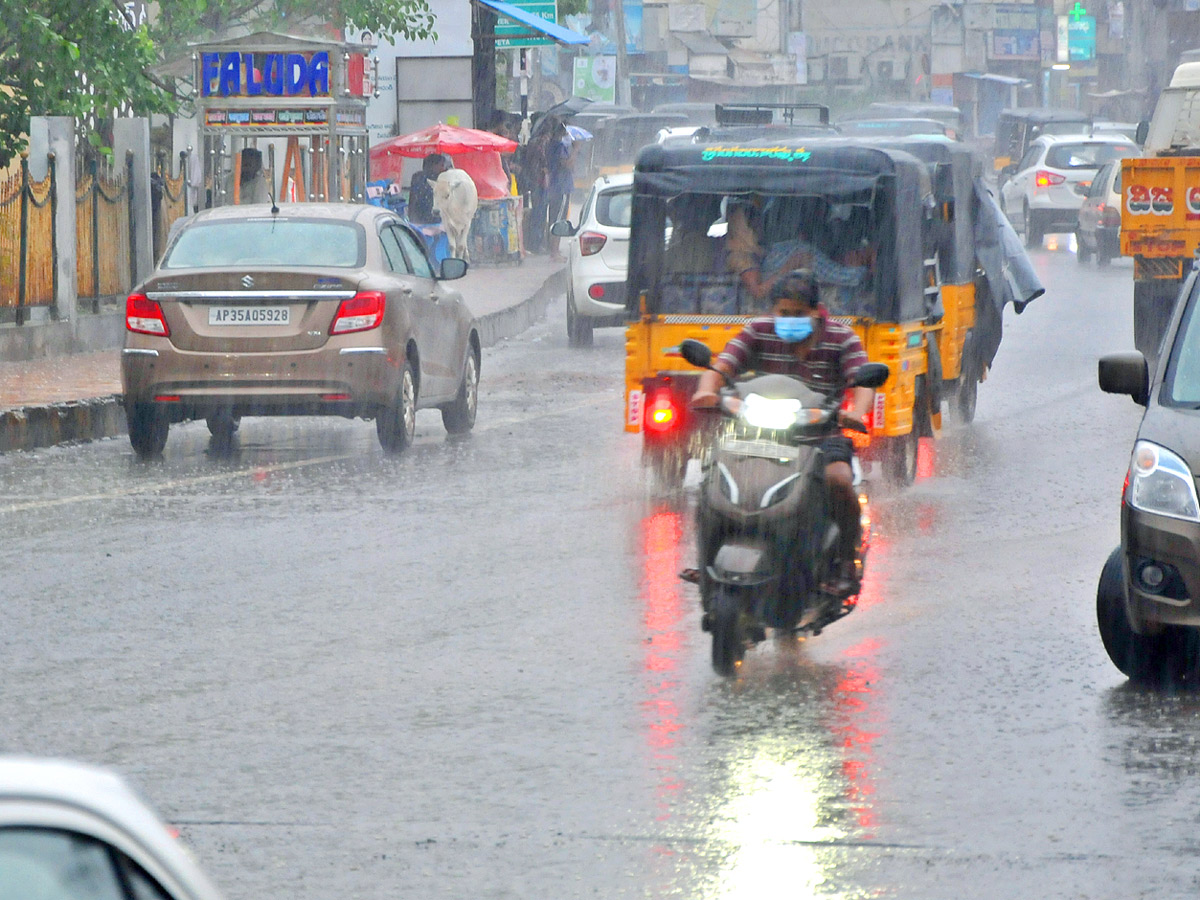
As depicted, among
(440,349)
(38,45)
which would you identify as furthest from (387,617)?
(38,45)

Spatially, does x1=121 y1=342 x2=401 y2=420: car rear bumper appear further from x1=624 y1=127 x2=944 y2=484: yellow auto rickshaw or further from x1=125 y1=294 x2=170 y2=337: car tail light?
x1=624 y1=127 x2=944 y2=484: yellow auto rickshaw

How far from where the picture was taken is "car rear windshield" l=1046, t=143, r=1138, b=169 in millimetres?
37438

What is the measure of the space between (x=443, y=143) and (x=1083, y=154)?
39.9ft

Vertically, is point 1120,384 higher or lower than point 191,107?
lower

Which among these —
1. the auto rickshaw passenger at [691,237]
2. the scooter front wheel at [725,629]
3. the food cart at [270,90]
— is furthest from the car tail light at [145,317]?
the food cart at [270,90]

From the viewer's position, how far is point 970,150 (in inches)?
607

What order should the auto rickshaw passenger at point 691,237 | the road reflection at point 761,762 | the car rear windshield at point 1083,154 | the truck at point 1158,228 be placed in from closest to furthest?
the road reflection at point 761,762 < the auto rickshaw passenger at point 691,237 < the truck at point 1158,228 < the car rear windshield at point 1083,154

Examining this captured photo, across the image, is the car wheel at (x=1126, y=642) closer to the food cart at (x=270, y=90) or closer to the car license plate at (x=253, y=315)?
the car license plate at (x=253, y=315)

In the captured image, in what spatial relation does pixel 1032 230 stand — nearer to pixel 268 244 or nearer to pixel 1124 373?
pixel 268 244

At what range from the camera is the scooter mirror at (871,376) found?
7719mm

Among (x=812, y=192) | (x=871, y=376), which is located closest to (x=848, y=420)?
(x=871, y=376)

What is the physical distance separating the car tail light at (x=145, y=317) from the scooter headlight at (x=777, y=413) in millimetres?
6489

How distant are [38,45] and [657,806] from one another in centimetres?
1587

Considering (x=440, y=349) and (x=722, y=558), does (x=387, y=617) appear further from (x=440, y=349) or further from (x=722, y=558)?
(x=440, y=349)
